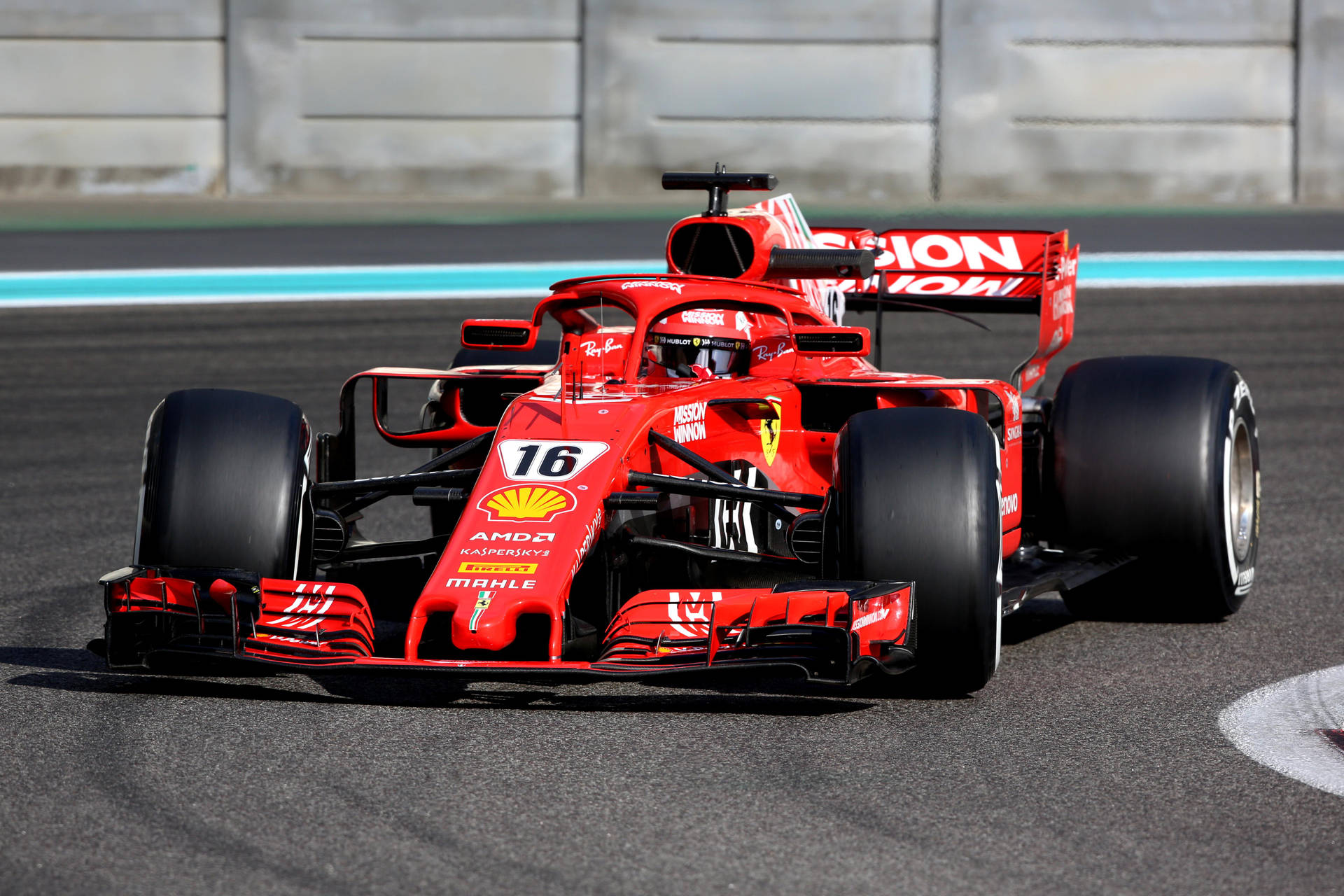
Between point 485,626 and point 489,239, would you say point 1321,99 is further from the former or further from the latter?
point 485,626

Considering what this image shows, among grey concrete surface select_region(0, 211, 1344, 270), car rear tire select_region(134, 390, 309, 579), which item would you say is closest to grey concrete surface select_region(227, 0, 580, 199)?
grey concrete surface select_region(0, 211, 1344, 270)

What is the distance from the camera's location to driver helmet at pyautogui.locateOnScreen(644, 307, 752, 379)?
6.61 metres

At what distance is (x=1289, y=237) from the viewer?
19062mm

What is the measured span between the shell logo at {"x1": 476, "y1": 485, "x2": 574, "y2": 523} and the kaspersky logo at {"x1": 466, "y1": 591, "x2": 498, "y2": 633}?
0.33m

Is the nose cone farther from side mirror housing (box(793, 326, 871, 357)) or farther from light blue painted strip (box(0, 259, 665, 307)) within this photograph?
light blue painted strip (box(0, 259, 665, 307))

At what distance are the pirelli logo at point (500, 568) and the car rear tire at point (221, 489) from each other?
2.29 feet

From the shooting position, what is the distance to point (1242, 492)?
7.03m

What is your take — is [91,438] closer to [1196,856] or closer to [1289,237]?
[1196,856]

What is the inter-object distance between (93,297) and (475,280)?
323cm

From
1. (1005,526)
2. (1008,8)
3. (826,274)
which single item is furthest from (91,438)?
(1008,8)

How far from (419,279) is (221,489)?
11.4 m

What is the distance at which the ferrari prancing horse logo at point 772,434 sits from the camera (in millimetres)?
6277

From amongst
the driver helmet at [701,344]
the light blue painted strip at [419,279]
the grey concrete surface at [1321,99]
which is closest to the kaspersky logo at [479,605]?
the driver helmet at [701,344]

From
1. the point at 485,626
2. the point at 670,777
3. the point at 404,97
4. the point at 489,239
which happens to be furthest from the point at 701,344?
the point at 404,97
